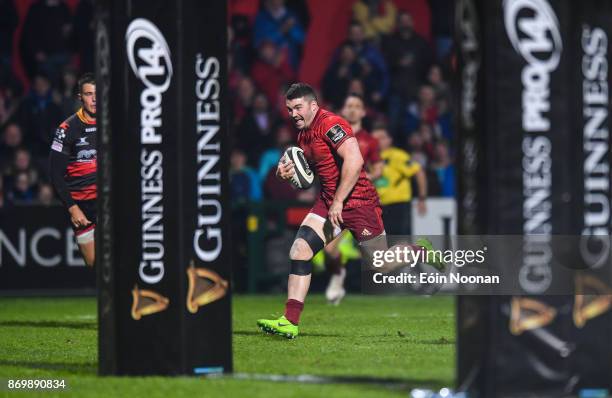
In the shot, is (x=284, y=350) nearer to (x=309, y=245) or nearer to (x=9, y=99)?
(x=309, y=245)

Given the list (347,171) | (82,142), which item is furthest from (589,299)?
(82,142)

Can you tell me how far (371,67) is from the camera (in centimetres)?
2236

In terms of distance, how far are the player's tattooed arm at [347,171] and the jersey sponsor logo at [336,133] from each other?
65 millimetres

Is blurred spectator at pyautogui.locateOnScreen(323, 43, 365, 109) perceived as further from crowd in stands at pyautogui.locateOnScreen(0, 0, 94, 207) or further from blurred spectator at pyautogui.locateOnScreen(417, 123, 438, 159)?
crowd in stands at pyautogui.locateOnScreen(0, 0, 94, 207)

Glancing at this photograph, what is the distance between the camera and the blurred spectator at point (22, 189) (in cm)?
1941

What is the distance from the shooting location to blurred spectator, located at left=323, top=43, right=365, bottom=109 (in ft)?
72.2

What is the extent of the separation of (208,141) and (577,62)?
243 centimetres

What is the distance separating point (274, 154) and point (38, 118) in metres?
3.48

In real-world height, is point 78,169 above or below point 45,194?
above

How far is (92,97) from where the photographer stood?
13.4 metres

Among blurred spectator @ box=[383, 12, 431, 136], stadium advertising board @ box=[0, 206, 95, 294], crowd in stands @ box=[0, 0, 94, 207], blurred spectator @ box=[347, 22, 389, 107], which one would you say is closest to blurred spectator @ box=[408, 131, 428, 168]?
blurred spectator @ box=[383, 12, 431, 136]

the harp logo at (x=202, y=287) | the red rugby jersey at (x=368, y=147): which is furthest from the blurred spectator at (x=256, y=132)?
the harp logo at (x=202, y=287)

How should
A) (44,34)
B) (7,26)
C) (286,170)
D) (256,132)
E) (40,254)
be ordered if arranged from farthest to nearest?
(7,26) < (44,34) < (256,132) < (40,254) < (286,170)

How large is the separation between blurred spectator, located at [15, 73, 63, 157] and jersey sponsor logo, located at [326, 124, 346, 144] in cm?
875
